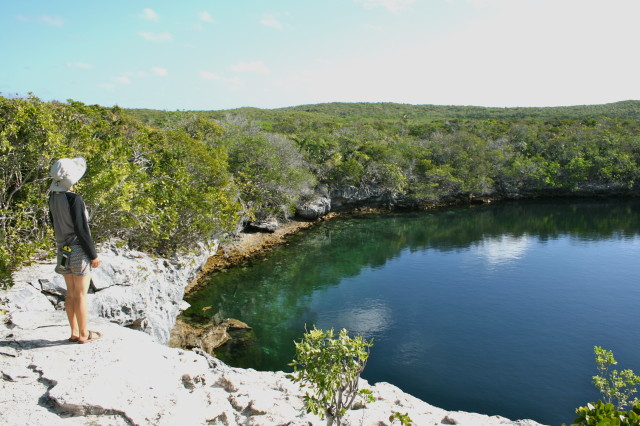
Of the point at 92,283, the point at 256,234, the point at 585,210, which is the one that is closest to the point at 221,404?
the point at 92,283

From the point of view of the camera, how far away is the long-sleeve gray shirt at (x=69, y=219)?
277 inches

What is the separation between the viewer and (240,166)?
3275cm

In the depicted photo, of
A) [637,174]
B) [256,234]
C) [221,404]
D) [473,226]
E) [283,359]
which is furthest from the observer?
[637,174]

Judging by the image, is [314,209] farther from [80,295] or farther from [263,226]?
[80,295]

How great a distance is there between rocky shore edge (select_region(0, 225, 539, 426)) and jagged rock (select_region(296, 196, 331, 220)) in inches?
1065

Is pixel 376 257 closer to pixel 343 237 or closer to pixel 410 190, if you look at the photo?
A: pixel 343 237

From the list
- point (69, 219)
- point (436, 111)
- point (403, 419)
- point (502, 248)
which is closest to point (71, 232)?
point (69, 219)

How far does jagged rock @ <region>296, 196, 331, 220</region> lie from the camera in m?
38.7

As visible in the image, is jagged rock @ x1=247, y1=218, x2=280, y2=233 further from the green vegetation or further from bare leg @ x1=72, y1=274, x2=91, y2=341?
bare leg @ x1=72, y1=274, x2=91, y2=341

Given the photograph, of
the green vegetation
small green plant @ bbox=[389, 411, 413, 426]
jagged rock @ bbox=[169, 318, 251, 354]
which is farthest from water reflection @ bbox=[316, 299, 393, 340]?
small green plant @ bbox=[389, 411, 413, 426]

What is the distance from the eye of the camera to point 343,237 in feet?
114

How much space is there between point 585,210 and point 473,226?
15025mm

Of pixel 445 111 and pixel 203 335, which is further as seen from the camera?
pixel 445 111

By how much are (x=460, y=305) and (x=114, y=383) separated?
17.7 metres
